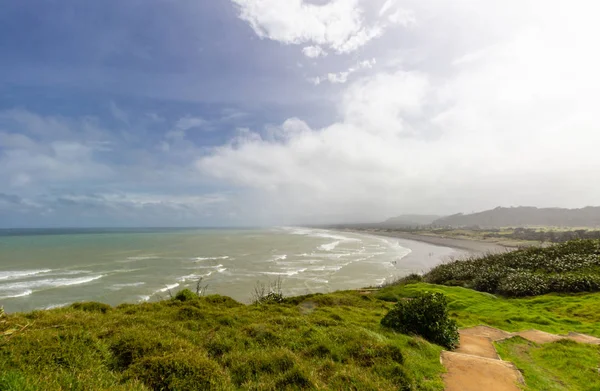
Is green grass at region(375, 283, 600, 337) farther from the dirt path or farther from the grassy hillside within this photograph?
the dirt path

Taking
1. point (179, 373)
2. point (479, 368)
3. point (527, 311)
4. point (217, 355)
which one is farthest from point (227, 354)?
point (527, 311)

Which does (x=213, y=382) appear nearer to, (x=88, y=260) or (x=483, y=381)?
(x=483, y=381)

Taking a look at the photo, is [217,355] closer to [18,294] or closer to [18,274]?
[18,294]

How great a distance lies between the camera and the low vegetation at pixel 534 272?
2730 centimetres

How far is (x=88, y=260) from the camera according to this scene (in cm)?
5972

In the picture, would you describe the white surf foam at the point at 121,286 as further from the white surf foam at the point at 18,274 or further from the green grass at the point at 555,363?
the green grass at the point at 555,363

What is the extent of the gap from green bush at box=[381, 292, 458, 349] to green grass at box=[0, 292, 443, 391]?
170 cm

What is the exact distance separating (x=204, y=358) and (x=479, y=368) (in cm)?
842

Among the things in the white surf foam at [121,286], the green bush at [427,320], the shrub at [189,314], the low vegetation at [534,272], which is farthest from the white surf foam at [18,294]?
the low vegetation at [534,272]

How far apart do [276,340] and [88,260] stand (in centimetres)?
6634

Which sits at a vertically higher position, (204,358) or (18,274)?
(204,358)

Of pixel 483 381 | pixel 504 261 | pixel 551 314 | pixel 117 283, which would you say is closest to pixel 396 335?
pixel 483 381

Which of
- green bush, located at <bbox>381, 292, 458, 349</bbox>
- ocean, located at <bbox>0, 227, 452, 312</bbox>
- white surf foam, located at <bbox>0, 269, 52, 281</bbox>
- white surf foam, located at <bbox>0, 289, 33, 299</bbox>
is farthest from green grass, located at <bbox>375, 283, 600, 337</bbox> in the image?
white surf foam, located at <bbox>0, 269, 52, 281</bbox>

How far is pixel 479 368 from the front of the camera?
900 centimetres
